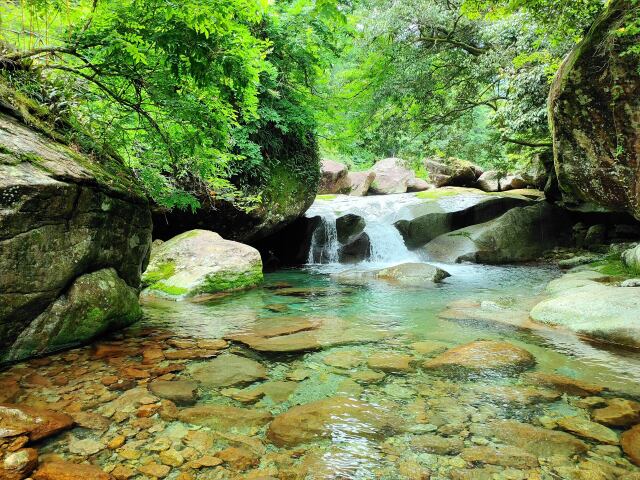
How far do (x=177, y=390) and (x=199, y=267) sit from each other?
16.6ft

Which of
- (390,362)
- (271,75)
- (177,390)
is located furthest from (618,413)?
(271,75)

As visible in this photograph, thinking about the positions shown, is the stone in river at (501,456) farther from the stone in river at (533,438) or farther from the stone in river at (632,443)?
the stone in river at (632,443)

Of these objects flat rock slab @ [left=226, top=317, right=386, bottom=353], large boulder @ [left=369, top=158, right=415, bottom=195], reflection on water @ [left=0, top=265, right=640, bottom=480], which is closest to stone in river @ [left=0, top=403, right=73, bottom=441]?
reflection on water @ [left=0, top=265, right=640, bottom=480]

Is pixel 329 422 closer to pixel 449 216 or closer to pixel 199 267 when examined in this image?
pixel 199 267

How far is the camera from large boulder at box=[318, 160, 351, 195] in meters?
24.4

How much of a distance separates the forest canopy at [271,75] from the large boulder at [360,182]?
29.7 ft

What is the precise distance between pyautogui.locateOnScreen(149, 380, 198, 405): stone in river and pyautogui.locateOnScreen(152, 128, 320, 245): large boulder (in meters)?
6.69

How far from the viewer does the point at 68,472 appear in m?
2.28

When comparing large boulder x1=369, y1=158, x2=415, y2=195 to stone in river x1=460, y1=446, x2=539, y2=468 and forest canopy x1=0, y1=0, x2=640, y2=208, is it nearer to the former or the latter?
forest canopy x1=0, y1=0, x2=640, y2=208

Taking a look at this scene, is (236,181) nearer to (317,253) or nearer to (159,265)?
(159,265)

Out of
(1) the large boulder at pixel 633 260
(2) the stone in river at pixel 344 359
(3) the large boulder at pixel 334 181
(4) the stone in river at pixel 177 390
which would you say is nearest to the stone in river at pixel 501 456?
(2) the stone in river at pixel 344 359

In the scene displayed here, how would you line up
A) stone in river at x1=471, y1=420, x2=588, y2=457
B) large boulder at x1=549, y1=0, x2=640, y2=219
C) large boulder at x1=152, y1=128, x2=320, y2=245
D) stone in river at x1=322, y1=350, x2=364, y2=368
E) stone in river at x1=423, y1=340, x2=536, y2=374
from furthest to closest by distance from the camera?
1. large boulder at x1=152, y1=128, x2=320, y2=245
2. large boulder at x1=549, y1=0, x2=640, y2=219
3. stone in river at x1=322, y1=350, x2=364, y2=368
4. stone in river at x1=423, y1=340, x2=536, y2=374
5. stone in river at x1=471, y1=420, x2=588, y2=457

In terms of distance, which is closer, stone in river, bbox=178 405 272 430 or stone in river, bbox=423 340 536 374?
stone in river, bbox=178 405 272 430

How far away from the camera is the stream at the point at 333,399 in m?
2.52
